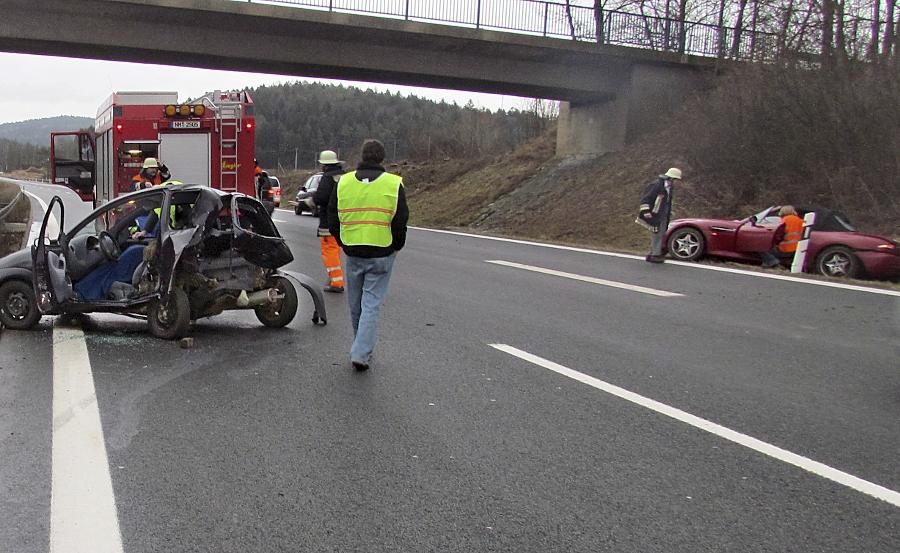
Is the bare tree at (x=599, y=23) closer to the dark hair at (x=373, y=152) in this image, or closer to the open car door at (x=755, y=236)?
the open car door at (x=755, y=236)

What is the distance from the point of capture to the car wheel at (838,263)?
1318cm

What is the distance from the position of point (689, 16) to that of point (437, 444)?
1064 inches

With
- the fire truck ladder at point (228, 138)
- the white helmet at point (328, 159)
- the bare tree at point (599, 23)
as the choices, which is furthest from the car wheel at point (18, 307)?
the bare tree at point (599, 23)

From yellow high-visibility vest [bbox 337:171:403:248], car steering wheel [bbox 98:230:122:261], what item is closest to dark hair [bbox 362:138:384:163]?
yellow high-visibility vest [bbox 337:171:403:248]

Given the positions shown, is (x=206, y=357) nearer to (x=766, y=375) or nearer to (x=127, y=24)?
(x=766, y=375)

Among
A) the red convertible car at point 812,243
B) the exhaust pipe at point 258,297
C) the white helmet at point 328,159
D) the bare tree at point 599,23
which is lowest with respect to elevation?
the exhaust pipe at point 258,297

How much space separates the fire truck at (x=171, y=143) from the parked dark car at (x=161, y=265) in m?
6.79

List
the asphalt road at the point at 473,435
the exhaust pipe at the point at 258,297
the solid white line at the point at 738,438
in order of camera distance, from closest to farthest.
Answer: the asphalt road at the point at 473,435 < the solid white line at the point at 738,438 < the exhaust pipe at the point at 258,297

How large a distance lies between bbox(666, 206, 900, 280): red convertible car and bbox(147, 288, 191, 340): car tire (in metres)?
10.6

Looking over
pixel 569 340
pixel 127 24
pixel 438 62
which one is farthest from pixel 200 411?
pixel 438 62

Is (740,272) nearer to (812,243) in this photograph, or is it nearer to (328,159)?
(812,243)

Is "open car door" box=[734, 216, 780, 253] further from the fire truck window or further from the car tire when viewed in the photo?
the fire truck window

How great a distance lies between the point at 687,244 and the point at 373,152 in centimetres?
1044

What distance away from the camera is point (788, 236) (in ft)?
47.0
